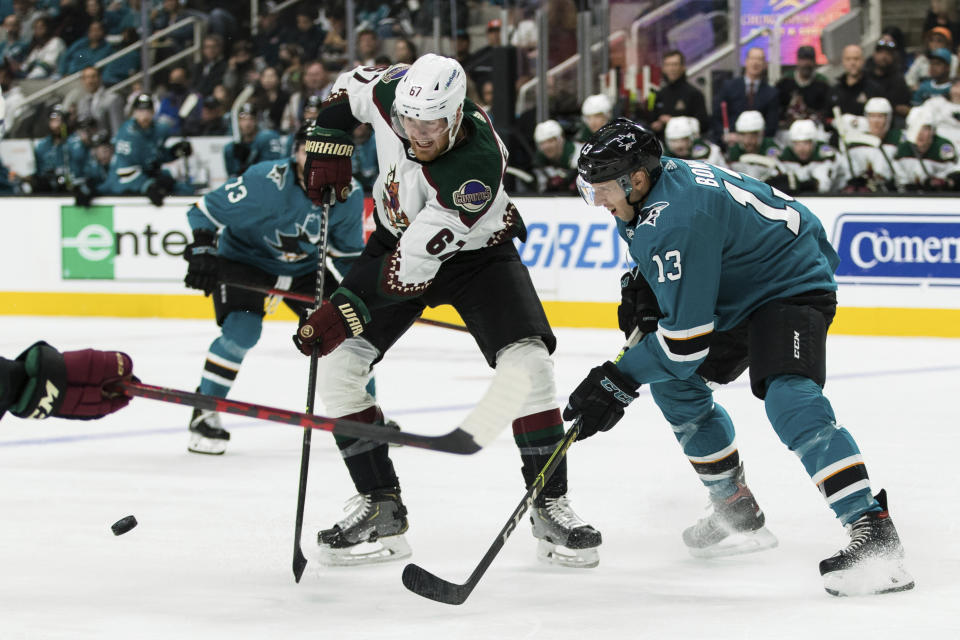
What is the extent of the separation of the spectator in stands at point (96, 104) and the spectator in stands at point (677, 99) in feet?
13.2

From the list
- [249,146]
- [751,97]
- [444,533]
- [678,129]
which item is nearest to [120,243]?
[249,146]

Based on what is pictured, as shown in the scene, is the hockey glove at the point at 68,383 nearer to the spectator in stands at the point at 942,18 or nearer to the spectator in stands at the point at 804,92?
the spectator in stands at the point at 804,92

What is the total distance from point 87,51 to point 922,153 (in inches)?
261

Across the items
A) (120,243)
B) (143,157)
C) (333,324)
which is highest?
(333,324)

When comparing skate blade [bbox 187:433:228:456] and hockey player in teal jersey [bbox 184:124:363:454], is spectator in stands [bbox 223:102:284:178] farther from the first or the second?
skate blade [bbox 187:433:228:456]

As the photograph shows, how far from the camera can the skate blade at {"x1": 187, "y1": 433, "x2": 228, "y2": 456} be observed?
14.1ft

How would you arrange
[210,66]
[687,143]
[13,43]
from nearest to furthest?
[687,143] → [210,66] → [13,43]

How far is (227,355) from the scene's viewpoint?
4379 mm

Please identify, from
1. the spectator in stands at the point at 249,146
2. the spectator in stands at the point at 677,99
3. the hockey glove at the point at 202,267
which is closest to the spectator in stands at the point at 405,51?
the spectator in stands at the point at 249,146

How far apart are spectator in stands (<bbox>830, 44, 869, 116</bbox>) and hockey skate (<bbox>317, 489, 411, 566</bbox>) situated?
5863mm

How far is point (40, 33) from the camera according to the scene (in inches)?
433

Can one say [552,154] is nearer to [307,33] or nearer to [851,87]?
[851,87]

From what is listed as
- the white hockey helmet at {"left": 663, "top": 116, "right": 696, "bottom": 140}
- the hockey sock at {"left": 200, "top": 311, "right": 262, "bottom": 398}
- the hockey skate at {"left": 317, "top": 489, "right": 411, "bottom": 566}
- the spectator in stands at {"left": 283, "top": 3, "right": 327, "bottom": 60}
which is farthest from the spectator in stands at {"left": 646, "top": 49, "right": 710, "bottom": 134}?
the hockey skate at {"left": 317, "top": 489, "right": 411, "bottom": 566}

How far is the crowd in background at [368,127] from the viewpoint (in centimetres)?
776
